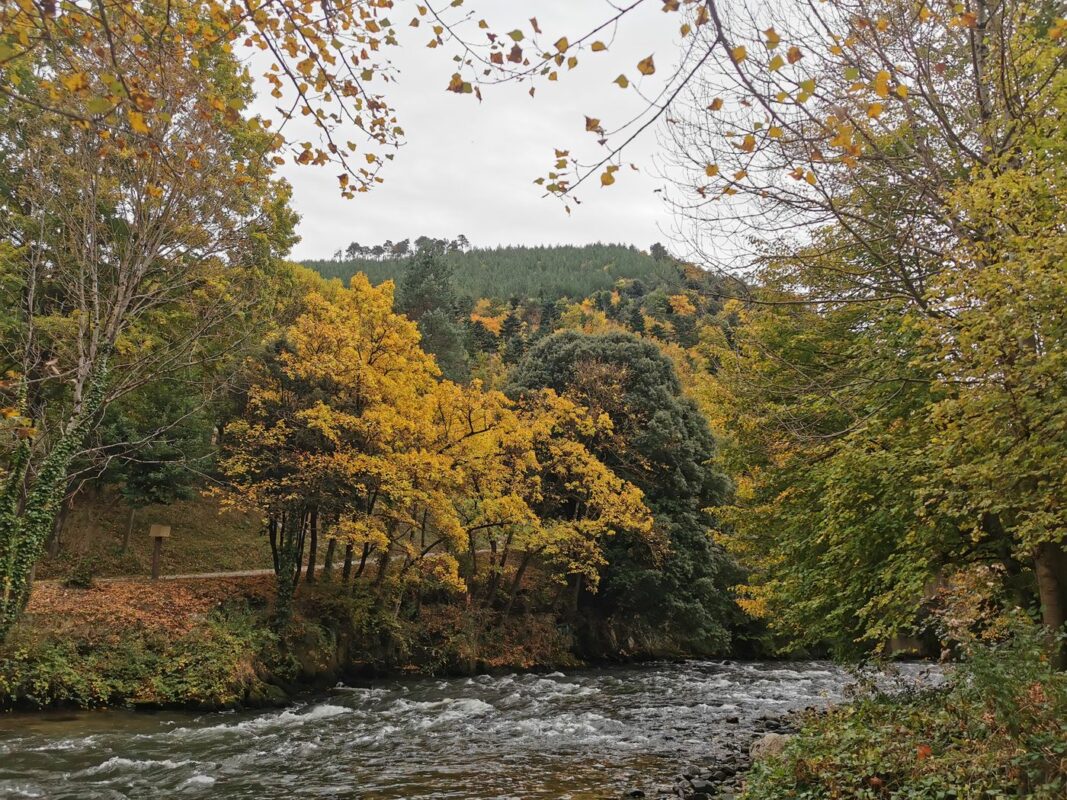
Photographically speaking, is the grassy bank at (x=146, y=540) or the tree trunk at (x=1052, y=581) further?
the grassy bank at (x=146, y=540)

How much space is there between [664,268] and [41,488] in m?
106

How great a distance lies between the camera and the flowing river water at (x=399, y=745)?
9.00 m

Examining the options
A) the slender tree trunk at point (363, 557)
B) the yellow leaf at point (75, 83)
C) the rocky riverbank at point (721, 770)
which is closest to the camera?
the yellow leaf at point (75, 83)

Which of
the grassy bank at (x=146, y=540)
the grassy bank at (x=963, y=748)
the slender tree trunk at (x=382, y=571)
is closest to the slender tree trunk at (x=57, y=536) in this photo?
the grassy bank at (x=146, y=540)

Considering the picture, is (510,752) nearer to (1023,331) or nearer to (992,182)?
(1023,331)

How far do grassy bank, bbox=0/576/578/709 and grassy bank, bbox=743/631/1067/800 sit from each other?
36.9ft

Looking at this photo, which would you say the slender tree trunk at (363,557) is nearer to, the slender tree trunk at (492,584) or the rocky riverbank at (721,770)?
the slender tree trunk at (492,584)

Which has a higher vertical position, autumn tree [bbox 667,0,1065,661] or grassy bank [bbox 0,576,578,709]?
autumn tree [bbox 667,0,1065,661]

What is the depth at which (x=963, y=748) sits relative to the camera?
6055 millimetres

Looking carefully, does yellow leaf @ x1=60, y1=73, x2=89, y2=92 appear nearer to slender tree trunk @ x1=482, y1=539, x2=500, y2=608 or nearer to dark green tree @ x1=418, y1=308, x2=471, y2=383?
slender tree trunk @ x1=482, y1=539, x2=500, y2=608

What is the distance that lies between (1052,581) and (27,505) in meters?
16.0

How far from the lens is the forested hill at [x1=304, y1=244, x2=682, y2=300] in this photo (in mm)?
101812

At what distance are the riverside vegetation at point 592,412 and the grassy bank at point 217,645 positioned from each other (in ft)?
0.27

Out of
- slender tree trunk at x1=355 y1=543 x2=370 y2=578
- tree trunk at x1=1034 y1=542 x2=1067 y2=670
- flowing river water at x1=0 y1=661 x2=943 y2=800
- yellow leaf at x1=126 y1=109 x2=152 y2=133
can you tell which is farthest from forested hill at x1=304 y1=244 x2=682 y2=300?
yellow leaf at x1=126 y1=109 x2=152 y2=133
